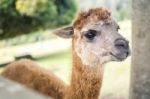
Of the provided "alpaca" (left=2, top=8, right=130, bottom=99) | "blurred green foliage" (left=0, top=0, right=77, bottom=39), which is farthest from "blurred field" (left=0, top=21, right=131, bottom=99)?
"blurred green foliage" (left=0, top=0, right=77, bottom=39)

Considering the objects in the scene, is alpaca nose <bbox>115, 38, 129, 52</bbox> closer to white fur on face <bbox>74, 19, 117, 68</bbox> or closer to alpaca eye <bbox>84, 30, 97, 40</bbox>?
white fur on face <bbox>74, 19, 117, 68</bbox>

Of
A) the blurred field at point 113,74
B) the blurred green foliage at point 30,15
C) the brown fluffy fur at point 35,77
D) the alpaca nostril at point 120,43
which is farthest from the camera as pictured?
the blurred green foliage at point 30,15

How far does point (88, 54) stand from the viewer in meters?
2.04

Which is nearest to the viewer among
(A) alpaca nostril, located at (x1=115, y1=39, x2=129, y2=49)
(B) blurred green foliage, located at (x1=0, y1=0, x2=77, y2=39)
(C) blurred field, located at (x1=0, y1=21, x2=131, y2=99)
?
(A) alpaca nostril, located at (x1=115, y1=39, x2=129, y2=49)

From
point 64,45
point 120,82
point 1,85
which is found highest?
point 64,45

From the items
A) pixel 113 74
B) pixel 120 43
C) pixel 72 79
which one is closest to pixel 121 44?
pixel 120 43

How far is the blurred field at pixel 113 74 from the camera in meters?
2.03

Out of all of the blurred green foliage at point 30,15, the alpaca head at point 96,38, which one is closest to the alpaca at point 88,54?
the alpaca head at point 96,38

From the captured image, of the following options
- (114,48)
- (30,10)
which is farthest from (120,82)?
(30,10)

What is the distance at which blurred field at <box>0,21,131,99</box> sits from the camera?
203 centimetres

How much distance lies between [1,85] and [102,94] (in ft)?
3.13

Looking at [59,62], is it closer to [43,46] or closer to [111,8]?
[43,46]

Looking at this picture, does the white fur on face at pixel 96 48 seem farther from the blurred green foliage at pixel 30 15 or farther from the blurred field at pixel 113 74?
the blurred green foliage at pixel 30 15

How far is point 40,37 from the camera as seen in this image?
2.42 m
